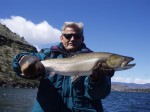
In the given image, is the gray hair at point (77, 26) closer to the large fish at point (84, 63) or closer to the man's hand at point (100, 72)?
the large fish at point (84, 63)

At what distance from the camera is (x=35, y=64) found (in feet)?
23.8

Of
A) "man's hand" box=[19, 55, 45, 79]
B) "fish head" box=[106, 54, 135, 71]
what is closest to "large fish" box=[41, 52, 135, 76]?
"fish head" box=[106, 54, 135, 71]

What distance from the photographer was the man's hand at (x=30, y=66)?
23.6 feet

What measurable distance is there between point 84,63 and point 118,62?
751 mm

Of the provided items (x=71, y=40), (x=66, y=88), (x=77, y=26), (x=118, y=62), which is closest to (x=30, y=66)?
(x=66, y=88)

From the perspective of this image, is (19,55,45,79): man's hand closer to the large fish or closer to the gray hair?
the large fish

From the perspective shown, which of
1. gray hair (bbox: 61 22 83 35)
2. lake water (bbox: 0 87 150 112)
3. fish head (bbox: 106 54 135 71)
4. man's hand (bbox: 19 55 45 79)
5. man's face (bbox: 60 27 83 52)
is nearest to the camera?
man's hand (bbox: 19 55 45 79)

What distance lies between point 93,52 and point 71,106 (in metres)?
1.32

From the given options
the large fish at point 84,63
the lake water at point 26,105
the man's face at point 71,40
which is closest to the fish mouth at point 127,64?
the large fish at point 84,63

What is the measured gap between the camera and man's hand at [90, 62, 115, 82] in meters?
7.28

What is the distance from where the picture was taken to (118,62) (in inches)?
292

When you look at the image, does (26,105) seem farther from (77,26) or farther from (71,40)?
(71,40)

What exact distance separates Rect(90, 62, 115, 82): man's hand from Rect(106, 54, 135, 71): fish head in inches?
3.8

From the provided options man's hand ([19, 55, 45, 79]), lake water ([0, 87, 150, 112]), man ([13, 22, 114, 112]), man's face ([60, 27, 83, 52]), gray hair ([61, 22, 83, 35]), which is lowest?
lake water ([0, 87, 150, 112])
